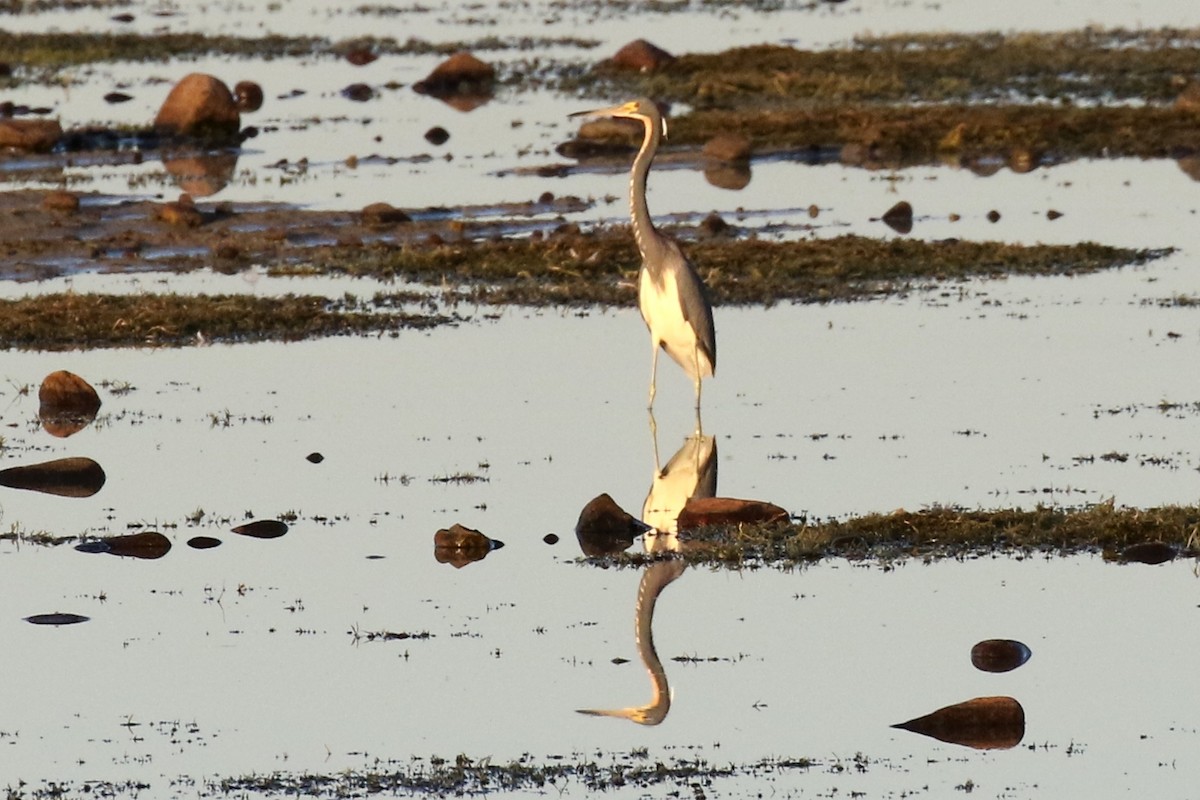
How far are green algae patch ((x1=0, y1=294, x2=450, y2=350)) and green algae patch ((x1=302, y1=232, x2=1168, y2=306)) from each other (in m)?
1.80

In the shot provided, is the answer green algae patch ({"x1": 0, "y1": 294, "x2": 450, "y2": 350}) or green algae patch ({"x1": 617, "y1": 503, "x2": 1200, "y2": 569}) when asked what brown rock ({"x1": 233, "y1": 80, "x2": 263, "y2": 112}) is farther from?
green algae patch ({"x1": 617, "y1": 503, "x2": 1200, "y2": 569})

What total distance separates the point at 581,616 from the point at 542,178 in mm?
21270

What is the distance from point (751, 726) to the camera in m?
9.53

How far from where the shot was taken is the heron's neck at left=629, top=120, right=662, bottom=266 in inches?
666

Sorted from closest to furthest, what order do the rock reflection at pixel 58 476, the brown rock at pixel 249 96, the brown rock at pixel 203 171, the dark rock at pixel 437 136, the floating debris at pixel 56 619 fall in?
1. the floating debris at pixel 56 619
2. the rock reflection at pixel 58 476
3. the brown rock at pixel 203 171
4. the dark rock at pixel 437 136
5. the brown rock at pixel 249 96

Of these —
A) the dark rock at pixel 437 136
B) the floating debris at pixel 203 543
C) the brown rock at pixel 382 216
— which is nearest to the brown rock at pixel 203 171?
the dark rock at pixel 437 136

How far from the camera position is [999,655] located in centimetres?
1048

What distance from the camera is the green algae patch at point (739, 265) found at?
73.4 feet

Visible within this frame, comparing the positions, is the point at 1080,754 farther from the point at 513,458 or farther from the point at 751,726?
the point at 513,458

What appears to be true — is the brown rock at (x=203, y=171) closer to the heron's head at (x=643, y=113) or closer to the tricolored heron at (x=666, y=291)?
the heron's head at (x=643, y=113)

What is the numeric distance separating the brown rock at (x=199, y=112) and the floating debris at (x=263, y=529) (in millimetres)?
24047

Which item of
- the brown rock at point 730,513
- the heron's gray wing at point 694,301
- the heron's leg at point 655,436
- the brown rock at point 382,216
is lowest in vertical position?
the brown rock at point 730,513

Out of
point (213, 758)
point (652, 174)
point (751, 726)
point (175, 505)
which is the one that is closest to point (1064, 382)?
point (175, 505)

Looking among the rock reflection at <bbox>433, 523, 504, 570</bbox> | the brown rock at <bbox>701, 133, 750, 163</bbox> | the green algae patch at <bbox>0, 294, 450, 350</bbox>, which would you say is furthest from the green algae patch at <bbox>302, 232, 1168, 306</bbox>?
the rock reflection at <bbox>433, 523, 504, 570</bbox>
